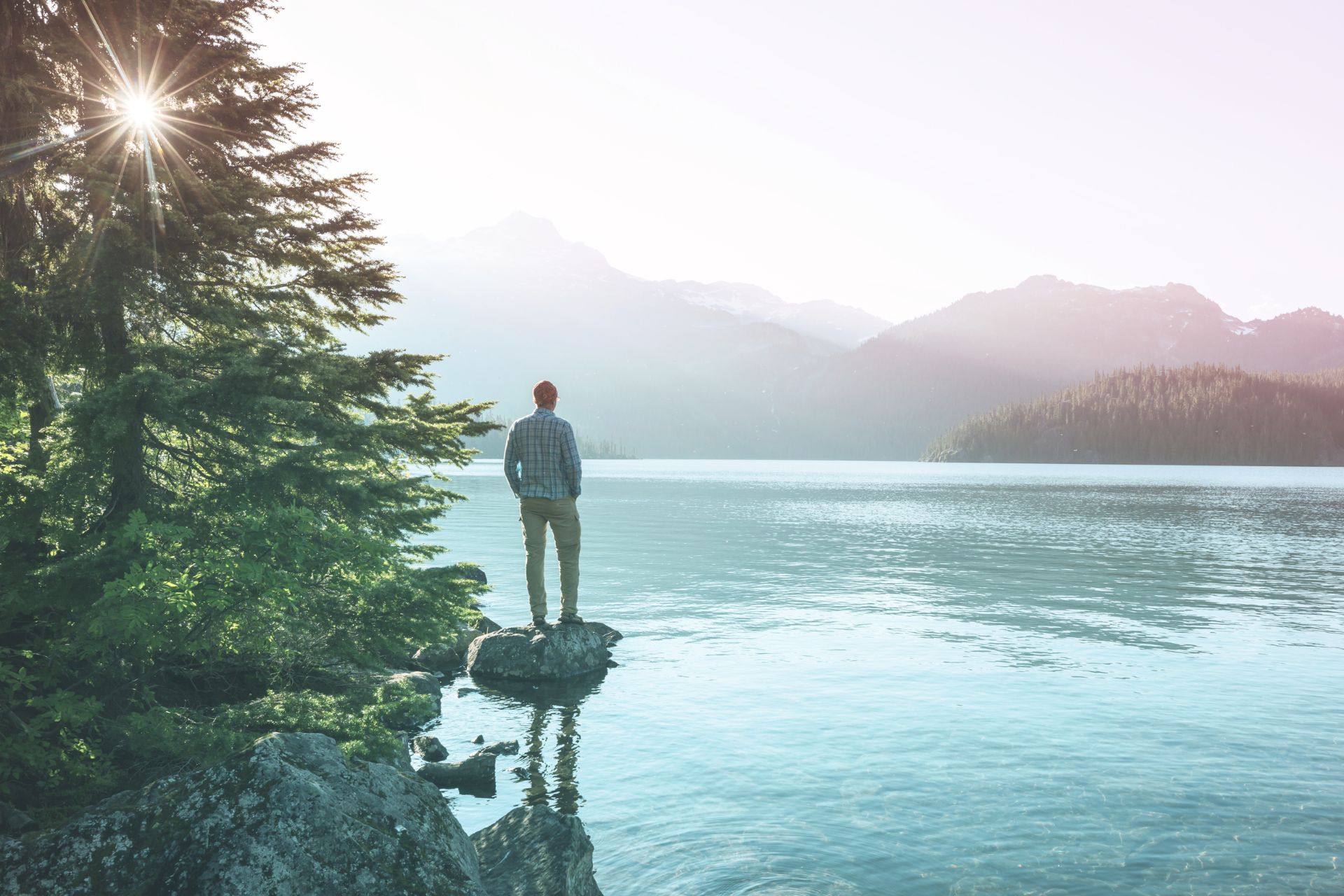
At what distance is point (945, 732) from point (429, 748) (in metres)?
7.37

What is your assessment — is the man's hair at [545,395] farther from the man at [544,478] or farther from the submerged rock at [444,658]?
the submerged rock at [444,658]

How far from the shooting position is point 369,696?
970 centimetres

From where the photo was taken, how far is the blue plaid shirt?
14.4 metres

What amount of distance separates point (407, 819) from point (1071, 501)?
269 feet

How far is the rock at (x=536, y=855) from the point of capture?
6.78 metres

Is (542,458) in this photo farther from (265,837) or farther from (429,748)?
(265,837)

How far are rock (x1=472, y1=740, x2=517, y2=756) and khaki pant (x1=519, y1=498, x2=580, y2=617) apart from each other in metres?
3.73

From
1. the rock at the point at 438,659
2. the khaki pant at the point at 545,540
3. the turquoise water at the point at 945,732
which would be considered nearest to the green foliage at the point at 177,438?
the turquoise water at the point at 945,732

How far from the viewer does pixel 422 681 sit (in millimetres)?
13648

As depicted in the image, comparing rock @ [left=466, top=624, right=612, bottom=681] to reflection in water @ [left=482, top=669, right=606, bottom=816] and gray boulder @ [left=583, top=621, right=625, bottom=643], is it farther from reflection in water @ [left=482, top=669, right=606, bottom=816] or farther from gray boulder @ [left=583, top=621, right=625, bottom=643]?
gray boulder @ [left=583, top=621, right=625, bottom=643]

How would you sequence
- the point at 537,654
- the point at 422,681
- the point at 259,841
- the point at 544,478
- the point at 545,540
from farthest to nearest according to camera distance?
the point at 537,654 → the point at 545,540 → the point at 544,478 → the point at 422,681 → the point at 259,841

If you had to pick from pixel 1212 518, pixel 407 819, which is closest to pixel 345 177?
pixel 407 819

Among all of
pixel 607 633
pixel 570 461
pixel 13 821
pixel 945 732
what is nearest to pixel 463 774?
pixel 13 821

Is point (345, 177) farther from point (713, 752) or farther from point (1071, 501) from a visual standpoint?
point (1071, 501)
